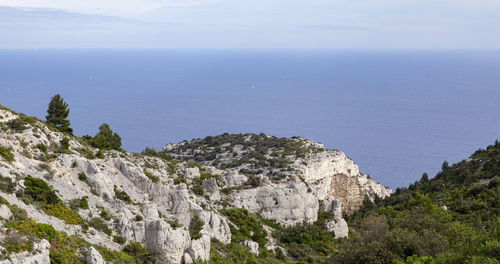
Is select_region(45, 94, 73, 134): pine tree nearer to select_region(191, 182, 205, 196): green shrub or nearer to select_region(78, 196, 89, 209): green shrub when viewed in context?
select_region(191, 182, 205, 196): green shrub

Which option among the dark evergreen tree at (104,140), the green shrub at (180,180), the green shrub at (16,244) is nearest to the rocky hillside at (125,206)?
the green shrub at (16,244)

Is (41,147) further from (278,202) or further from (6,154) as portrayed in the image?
(278,202)

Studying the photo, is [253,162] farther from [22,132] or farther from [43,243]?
[43,243]

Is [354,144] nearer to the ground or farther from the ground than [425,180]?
nearer to the ground

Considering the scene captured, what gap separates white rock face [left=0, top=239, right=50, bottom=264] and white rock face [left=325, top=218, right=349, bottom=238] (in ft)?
90.9

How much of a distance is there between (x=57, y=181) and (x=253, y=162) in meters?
31.7

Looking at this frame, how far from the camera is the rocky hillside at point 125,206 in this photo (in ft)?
66.5

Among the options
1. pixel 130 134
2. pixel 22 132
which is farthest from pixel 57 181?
pixel 130 134

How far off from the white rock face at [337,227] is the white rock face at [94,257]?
25.2 metres

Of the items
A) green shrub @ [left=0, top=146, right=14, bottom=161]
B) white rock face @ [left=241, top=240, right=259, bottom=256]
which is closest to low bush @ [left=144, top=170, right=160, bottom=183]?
white rock face @ [left=241, top=240, right=259, bottom=256]

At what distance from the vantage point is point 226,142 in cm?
6619

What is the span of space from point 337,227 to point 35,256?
29.1m

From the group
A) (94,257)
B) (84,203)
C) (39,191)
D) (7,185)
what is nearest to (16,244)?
(94,257)

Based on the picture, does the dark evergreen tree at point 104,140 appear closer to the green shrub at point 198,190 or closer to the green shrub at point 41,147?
the green shrub at point 41,147
